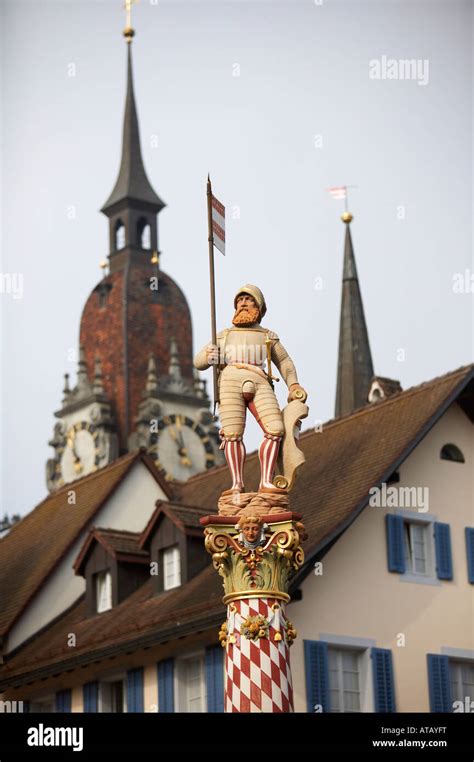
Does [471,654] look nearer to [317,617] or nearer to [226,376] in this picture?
[317,617]

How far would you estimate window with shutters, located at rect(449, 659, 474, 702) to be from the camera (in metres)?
29.7

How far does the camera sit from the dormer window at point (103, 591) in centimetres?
3272

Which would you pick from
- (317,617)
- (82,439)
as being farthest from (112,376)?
(317,617)

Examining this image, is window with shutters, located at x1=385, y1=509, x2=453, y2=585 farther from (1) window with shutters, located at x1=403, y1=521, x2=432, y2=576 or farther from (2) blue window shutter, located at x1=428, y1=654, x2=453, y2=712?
(2) blue window shutter, located at x1=428, y1=654, x2=453, y2=712

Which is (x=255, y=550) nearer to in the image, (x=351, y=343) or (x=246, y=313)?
(x=246, y=313)

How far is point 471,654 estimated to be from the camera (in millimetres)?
30125

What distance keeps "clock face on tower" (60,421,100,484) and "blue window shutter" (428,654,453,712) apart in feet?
227

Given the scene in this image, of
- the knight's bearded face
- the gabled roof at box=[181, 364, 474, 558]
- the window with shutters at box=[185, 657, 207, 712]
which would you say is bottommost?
the window with shutters at box=[185, 657, 207, 712]

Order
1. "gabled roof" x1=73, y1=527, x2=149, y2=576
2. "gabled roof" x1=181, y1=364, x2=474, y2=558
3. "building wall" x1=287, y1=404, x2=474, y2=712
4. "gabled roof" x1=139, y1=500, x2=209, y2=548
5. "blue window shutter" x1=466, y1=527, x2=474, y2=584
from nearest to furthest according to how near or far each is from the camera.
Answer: "building wall" x1=287, y1=404, x2=474, y2=712, "gabled roof" x1=181, y1=364, x2=474, y2=558, "gabled roof" x1=139, y1=500, x2=209, y2=548, "blue window shutter" x1=466, y1=527, x2=474, y2=584, "gabled roof" x1=73, y1=527, x2=149, y2=576

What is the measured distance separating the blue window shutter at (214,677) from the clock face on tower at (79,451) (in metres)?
70.1

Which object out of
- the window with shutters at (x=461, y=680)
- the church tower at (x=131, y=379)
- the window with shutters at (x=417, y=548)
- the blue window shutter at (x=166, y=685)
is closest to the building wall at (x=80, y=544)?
the blue window shutter at (x=166, y=685)

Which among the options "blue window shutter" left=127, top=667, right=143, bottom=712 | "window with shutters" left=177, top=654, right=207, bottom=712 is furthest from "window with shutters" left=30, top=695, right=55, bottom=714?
"window with shutters" left=177, top=654, right=207, bottom=712

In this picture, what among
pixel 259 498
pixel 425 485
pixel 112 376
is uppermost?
pixel 112 376
